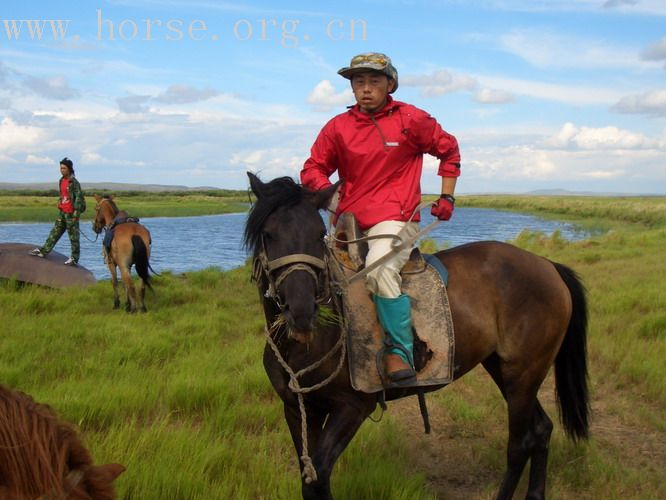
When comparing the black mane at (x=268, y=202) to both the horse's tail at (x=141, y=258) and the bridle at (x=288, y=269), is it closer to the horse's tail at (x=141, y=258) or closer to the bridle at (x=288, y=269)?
the bridle at (x=288, y=269)

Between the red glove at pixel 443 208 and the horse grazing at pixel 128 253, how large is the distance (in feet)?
25.2

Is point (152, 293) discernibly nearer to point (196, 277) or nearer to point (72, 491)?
point (196, 277)

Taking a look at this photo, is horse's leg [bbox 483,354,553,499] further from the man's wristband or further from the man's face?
the man's face

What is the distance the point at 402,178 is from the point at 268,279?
1196 millimetres

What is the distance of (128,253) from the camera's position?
1098cm

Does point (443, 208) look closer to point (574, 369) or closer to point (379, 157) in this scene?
point (379, 157)

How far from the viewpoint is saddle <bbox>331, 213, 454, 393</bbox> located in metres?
3.32

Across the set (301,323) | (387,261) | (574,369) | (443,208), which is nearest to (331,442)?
(301,323)

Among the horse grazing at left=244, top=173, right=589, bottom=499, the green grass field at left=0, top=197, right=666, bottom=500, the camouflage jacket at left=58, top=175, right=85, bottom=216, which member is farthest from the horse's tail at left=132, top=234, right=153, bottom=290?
the horse grazing at left=244, top=173, right=589, bottom=499

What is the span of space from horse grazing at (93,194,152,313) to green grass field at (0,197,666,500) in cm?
120

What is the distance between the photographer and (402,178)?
12.0 ft

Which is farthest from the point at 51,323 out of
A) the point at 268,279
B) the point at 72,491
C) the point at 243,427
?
the point at 72,491

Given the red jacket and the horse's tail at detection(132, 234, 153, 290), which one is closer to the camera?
the red jacket

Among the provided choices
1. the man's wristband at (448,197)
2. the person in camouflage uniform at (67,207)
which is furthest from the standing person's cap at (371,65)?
the person in camouflage uniform at (67,207)
